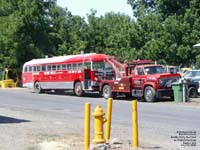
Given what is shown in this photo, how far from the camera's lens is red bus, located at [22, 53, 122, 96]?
33312 millimetres

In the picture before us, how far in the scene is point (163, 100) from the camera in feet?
97.4

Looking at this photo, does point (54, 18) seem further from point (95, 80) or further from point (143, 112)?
point (143, 112)

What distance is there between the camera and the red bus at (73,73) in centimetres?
3331

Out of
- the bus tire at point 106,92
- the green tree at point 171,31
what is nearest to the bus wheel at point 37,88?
the bus tire at point 106,92

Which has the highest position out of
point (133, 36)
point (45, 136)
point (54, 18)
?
A: point (54, 18)

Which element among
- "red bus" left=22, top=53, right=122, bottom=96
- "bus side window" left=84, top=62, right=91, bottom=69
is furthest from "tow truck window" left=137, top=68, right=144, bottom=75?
"bus side window" left=84, top=62, right=91, bottom=69

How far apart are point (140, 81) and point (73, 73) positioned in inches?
285

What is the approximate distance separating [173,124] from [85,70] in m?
18.0

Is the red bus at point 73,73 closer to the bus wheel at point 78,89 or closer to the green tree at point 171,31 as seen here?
the bus wheel at point 78,89

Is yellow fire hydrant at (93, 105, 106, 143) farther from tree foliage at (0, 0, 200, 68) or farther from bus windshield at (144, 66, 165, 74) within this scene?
tree foliage at (0, 0, 200, 68)

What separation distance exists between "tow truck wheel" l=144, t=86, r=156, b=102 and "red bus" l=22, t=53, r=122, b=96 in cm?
343

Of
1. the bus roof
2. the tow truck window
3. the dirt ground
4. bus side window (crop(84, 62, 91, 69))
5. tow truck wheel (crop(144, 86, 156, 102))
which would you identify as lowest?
the dirt ground

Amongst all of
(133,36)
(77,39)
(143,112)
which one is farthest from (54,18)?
(143,112)

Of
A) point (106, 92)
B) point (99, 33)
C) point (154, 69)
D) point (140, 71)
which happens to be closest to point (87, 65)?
point (106, 92)
